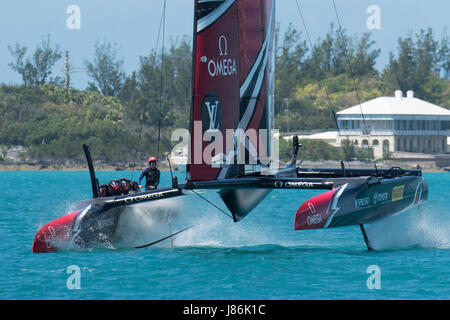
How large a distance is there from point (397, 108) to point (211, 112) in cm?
5838

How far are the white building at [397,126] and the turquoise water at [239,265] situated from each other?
169 feet

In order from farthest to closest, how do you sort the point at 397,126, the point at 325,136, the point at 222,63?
the point at 325,136 < the point at 397,126 < the point at 222,63

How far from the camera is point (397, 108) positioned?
69.3m

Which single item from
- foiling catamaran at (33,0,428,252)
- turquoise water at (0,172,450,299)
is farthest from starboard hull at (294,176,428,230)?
turquoise water at (0,172,450,299)

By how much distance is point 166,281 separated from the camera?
11.1 metres

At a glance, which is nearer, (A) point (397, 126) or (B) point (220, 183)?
(B) point (220, 183)

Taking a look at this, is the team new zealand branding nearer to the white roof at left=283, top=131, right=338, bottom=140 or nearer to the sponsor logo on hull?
the sponsor logo on hull

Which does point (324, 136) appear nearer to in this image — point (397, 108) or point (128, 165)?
point (397, 108)

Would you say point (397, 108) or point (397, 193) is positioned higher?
point (397, 108)

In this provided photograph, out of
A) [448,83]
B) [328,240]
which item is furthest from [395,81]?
[328,240]

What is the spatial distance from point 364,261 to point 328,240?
339 centimetres

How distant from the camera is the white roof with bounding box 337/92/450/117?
225 ft

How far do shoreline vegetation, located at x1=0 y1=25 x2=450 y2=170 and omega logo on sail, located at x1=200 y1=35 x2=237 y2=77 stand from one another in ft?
163

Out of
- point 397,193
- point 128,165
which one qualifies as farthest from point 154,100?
→ point 397,193
